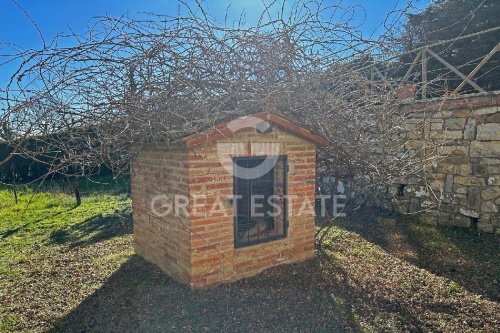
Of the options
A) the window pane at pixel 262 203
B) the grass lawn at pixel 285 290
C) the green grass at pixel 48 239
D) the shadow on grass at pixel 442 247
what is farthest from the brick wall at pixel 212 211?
the shadow on grass at pixel 442 247

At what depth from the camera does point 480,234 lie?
266 inches

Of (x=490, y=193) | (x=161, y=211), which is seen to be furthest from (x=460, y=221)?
(x=161, y=211)

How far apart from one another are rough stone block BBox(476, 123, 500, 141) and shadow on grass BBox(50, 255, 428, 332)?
4.22 meters

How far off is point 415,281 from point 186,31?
4.82 meters

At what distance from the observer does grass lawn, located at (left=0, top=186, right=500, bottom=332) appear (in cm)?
381

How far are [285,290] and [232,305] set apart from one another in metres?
A: 0.81

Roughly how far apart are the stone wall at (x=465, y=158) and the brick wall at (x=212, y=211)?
2.71 metres

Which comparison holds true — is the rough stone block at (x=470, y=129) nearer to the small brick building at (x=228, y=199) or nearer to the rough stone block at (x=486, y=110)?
the rough stone block at (x=486, y=110)

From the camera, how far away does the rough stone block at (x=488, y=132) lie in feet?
20.8

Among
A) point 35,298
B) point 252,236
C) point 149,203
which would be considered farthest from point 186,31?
point 35,298

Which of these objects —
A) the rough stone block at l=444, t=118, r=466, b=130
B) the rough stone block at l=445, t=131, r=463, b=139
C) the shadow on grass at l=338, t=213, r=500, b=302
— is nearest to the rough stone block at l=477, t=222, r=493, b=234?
the shadow on grass at l=338, t=213, r=500, b=302

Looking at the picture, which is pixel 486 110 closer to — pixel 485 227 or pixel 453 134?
pixel 453 134

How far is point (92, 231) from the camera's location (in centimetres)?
795

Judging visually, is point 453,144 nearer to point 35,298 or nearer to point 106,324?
point 106,324
